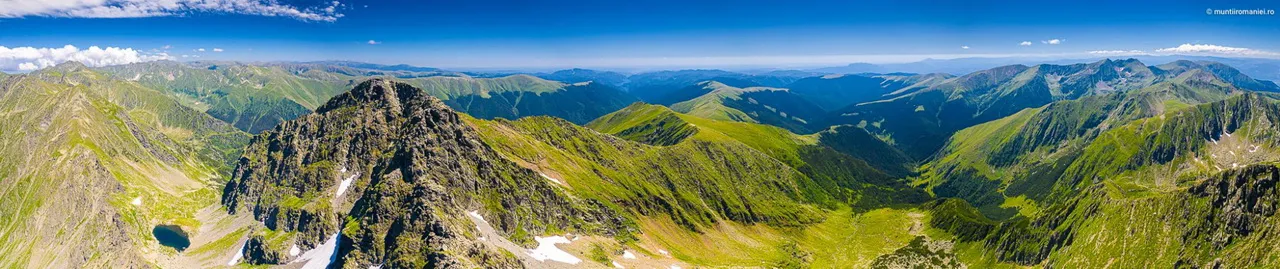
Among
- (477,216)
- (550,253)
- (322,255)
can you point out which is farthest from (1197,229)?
(322,255)

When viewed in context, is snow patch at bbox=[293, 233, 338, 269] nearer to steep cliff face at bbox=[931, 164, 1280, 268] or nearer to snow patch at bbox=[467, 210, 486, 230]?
snow patch at bbox=[467, 210, 486, 230]

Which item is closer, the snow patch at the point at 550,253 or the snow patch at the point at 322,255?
the snow patch at the point at 550,253

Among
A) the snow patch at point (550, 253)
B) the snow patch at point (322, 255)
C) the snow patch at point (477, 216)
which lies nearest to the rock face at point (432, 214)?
the snow patch at point (477, 216)

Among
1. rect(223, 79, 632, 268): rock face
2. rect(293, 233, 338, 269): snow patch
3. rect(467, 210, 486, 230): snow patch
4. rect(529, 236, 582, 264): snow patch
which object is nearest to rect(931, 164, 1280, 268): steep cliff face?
rect(223, 79, 632, 268): rock face

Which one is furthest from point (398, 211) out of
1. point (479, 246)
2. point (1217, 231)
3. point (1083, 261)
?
point (1217, 231)

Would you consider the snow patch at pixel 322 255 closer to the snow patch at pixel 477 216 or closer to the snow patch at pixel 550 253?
the snow patch at pixel 477 216

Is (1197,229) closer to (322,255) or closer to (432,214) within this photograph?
(432,214)
